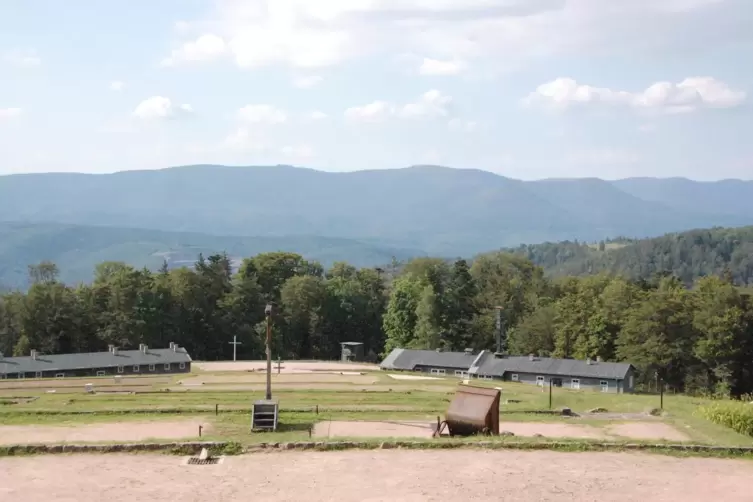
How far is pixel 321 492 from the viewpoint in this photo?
54.3 feet

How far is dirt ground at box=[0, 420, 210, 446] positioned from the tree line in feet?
155

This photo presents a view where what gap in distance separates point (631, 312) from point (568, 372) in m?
9.47

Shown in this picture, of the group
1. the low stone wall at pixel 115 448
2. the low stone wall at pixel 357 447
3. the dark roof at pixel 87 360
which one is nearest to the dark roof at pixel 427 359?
the dark roof at pixel 87 360

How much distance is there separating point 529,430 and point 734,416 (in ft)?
23.9

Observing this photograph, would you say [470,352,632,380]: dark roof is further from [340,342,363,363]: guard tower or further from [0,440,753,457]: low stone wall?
[0,440,753,457]: low stone wall

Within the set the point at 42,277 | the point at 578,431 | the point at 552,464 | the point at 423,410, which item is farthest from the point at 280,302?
the point at 552,464

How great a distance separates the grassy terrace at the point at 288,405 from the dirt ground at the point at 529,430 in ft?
1.23

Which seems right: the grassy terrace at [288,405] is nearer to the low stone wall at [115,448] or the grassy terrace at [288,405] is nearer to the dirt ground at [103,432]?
the dirt ground at [103,432]

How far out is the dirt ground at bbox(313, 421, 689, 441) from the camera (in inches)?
971

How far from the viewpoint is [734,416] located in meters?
26.7

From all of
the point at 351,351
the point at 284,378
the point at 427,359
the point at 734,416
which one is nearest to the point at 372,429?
the point at 734,416

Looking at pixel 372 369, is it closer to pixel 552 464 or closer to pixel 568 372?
pixel 568 372

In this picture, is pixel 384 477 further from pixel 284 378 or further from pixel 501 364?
pixel 501 364

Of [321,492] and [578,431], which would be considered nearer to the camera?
[321,492]
